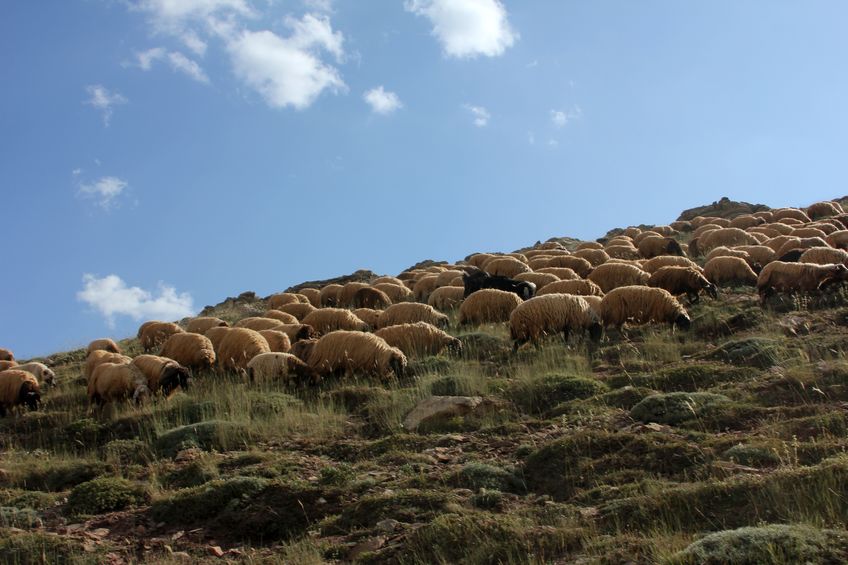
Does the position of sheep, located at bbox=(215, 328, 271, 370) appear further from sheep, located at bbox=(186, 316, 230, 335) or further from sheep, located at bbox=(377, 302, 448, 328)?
sheep, located at bbox=(186, 316, 230, 335)

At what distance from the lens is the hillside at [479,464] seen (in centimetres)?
741

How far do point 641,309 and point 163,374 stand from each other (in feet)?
35.3

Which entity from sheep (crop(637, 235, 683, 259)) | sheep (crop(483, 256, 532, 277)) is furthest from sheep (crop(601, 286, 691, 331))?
sheep (crop(637, 235, 683, 259))

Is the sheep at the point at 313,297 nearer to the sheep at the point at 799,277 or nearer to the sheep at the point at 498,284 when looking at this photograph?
the sheep at the point at 498,284

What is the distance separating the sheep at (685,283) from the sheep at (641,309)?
118 inches

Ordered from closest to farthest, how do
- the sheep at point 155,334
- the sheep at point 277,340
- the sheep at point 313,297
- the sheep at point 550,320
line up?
the sheep at point 550,320, the sheep at point 277,340, the sheep at point 155,334, the sheep at point 313,297

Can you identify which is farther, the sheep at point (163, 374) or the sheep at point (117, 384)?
the sheep at point (163, 374)

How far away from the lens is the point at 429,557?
24.9 feet

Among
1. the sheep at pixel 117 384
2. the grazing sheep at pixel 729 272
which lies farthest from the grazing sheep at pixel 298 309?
the grazing sheep at pixel 729 272

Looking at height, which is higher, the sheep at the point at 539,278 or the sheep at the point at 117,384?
the sheep at the point at 539,278

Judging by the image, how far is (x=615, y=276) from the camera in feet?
75.7

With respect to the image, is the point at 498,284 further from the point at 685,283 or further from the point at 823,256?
the point at 823,256

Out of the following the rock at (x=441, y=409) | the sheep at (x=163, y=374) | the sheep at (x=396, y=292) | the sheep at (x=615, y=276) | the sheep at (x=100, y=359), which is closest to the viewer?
the rock at (x=441, y=409)

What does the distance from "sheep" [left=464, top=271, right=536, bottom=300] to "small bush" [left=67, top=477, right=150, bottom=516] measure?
1419cm
